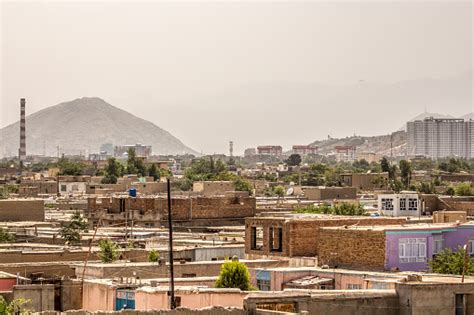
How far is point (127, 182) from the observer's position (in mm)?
103000

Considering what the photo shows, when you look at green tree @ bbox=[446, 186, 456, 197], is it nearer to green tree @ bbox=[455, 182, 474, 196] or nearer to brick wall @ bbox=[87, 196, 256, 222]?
green tree @ bbox=[455, 182, 474, 196]

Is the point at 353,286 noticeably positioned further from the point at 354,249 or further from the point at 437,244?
the point at 437,244

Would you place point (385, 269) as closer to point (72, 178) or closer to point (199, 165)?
point (72, 178)

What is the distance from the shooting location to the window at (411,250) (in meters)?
30.8

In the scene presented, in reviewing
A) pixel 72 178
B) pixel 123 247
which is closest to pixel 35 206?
pixel 123 247

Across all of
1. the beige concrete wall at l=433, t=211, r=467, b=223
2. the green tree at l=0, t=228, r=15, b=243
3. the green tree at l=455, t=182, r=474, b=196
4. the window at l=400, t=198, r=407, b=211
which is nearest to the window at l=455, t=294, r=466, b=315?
the beige concrete wall at l=433, t=211, r=467, b=223

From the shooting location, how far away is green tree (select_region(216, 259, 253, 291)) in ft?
85.2

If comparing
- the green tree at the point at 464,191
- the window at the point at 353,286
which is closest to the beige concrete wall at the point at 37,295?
the window at the point at 353,286

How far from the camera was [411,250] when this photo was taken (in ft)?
102

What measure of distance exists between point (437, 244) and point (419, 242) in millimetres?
1041

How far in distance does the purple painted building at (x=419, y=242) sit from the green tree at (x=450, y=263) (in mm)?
322

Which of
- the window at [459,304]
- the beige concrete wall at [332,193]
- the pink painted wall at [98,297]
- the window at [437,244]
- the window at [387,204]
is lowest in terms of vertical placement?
the pink painted wall at [98,297]

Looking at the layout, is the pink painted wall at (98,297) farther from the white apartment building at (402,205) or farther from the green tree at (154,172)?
the green tree at (154,172)

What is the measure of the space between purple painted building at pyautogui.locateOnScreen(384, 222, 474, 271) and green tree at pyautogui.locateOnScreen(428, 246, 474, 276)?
1.06 feet
